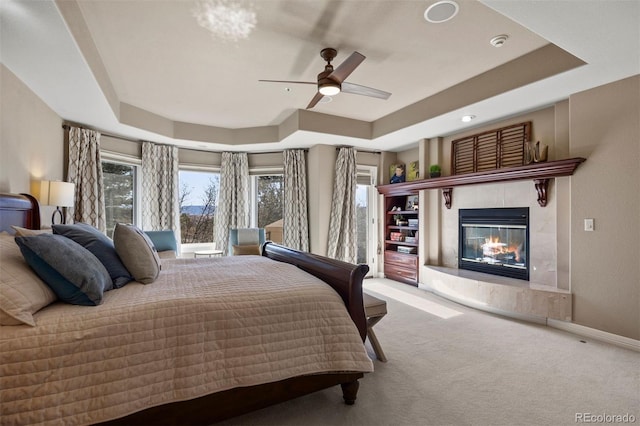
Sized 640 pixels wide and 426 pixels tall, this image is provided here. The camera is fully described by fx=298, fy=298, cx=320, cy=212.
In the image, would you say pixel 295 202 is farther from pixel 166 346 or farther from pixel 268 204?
pixel 166 346

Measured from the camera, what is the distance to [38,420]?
1.13 metres

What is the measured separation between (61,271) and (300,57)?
Result: 2529 millimetres

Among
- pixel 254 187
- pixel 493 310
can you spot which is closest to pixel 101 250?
pixel 254 187

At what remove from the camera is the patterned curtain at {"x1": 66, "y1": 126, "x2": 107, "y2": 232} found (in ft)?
12.9

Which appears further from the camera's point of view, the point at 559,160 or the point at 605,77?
the point at 559,160

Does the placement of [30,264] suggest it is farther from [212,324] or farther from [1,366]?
[212,324]

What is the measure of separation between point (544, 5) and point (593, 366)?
2.68 metres

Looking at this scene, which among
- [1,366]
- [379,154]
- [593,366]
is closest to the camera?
[1,366]

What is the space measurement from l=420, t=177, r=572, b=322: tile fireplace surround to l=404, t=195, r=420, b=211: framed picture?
0.97 metres

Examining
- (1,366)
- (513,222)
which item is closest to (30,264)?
(1,366)

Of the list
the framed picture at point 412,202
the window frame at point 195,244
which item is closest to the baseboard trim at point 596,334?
the framed picture at point 412,202

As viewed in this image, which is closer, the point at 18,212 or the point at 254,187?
the point at 18,212

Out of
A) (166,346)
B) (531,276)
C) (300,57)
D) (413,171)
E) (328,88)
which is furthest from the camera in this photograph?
(413,171)

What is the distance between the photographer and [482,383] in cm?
211
